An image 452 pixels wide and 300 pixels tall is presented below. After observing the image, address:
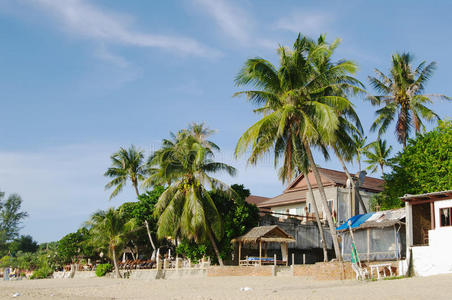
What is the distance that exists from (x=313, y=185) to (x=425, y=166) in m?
11.7

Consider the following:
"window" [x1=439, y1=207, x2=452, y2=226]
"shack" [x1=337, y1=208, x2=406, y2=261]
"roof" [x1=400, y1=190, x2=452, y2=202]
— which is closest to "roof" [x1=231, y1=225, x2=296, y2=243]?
"shack" [x1=337, y1=208, x2=406, y2=261]

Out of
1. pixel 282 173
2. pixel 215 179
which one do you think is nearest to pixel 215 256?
pixel 215 179

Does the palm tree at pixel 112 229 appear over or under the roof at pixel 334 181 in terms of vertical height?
→ under

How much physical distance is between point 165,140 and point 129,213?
5.93 m

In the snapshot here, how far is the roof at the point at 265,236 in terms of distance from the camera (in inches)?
1021

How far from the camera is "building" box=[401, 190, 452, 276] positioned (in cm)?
1867

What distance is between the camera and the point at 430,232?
19438mm

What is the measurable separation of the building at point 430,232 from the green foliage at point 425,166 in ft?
11.4

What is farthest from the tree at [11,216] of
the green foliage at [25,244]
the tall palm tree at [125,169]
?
the tall palm tree at [125,169]

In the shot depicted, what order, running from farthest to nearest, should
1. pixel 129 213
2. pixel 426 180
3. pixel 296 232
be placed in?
pixel 129 213 < pixel 296 232 < pixel 426 180

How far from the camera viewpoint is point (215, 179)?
90.4 feet

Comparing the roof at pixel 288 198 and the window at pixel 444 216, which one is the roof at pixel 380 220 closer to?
the window at pixel 444 216

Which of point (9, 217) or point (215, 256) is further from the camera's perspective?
point (9, 217)

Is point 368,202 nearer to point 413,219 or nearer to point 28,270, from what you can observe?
point 413,219
